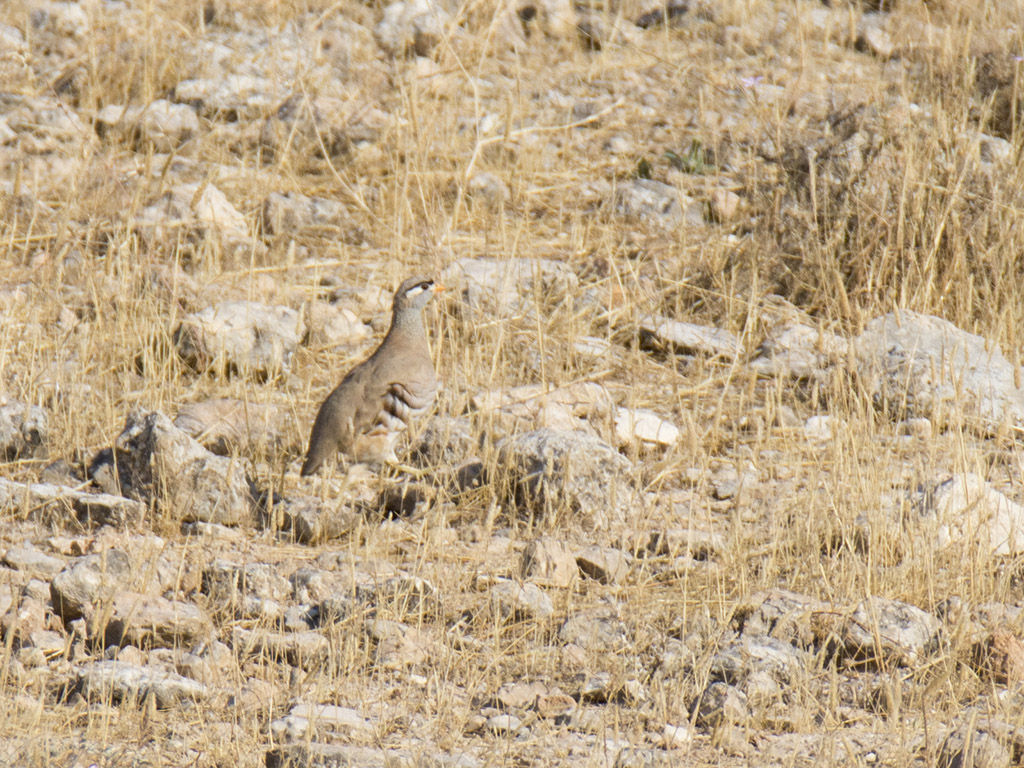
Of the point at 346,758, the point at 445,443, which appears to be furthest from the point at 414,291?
the point at 346,758

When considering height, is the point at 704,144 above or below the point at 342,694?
above

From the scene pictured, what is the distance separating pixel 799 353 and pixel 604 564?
2.33 metres

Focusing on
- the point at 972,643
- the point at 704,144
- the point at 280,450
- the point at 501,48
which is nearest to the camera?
the point at 972,643

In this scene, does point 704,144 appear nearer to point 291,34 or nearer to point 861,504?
point 291,34

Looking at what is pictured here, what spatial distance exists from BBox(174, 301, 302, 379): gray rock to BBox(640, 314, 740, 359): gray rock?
1843 millimetres

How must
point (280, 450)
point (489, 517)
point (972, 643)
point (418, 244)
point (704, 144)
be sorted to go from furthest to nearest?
1. point (704, 144)
2. point (418, 244)
3. point (280, 450)
4. point (489, 517)
5. point (972, 643)

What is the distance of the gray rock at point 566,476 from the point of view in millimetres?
5086

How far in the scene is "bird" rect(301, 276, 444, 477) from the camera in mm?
5539

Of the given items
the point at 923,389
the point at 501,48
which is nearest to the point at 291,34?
the point at 501,48

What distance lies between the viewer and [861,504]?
489 centimetres

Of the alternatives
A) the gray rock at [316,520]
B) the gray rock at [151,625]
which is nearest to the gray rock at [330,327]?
the gray rock at [316,520]

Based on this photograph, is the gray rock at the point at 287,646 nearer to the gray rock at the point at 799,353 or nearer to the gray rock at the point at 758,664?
the gray rock at the point at 758,664

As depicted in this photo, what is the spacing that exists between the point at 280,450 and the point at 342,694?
2.20m

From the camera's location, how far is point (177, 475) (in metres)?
5.12
